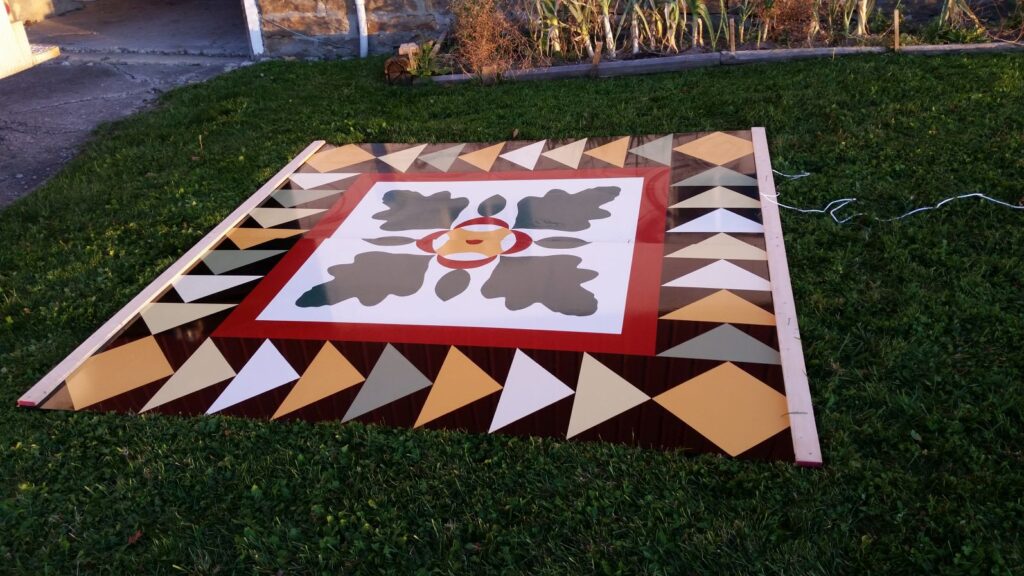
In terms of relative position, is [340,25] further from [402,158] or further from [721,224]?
[721,224]

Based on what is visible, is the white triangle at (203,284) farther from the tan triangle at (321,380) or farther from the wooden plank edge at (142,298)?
the tan triangle at (321,380)

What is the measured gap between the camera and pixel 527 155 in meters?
3.99

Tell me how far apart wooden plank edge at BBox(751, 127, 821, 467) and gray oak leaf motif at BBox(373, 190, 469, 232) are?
1327 mm

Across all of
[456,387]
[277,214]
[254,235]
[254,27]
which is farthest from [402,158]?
[254,27]

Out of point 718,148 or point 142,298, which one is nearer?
point 142,298

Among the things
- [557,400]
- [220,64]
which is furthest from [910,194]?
[220,64]

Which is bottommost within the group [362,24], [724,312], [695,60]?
[724,312]

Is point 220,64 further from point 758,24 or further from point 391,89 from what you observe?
point 758,24

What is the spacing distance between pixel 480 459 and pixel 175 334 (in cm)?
135

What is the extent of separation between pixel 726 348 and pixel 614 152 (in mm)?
1776

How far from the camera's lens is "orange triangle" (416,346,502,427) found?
2.24 metres

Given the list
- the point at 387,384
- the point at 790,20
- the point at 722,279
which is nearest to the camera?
the point at 387,384

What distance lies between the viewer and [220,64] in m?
6.25

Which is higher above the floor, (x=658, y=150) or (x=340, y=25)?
(x=340, y=25)
